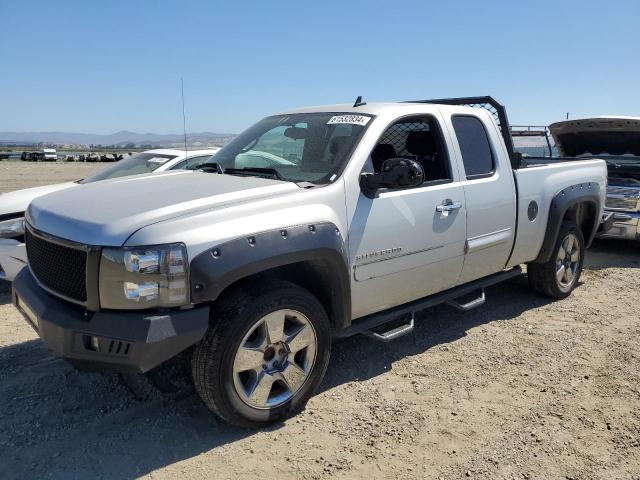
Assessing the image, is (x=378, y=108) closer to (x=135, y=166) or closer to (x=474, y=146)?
(x=474, y=146)

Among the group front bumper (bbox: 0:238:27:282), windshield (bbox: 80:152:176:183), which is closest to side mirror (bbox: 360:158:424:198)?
front bumper (bbox: 0:238:27:282)

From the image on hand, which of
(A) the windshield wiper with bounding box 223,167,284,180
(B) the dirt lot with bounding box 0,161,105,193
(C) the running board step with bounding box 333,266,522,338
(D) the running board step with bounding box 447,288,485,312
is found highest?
(A) the windshield wiper with bounding box 223,167,284,180

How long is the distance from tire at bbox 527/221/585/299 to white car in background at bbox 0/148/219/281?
3.55 meters

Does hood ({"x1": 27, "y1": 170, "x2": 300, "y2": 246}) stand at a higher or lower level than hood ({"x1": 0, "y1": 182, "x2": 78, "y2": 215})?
higher

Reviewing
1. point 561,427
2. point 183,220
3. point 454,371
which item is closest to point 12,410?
point 183,220

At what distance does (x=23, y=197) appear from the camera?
5676 mm

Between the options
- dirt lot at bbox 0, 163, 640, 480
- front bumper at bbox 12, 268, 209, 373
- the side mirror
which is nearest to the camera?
front bumper at bbox 12, 268, 209, 373

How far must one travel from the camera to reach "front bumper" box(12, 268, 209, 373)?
2619 mm

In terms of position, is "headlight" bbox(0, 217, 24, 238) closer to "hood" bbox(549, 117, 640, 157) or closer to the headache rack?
the headache rack

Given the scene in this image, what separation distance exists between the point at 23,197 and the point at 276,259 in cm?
399

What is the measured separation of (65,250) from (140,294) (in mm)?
579

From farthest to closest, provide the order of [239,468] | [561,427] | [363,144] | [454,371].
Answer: [454,371] < [363,144] < [561,427] < [239,468]

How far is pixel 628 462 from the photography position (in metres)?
2.94

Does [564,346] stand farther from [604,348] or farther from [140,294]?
[140,294]
